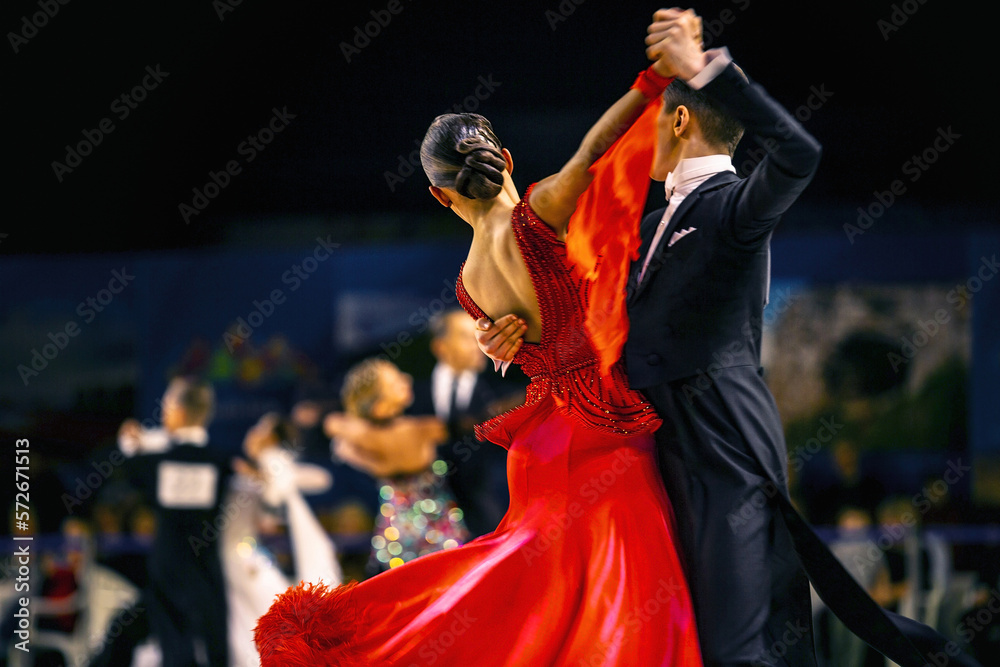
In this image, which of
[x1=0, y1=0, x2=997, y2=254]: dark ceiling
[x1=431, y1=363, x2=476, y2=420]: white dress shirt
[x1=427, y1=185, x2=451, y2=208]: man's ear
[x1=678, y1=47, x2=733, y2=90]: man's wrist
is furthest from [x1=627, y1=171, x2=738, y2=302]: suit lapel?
[x1=431, y1=363, x2=476, y2=420]: white dress shirt

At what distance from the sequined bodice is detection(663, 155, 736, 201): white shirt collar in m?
0.29

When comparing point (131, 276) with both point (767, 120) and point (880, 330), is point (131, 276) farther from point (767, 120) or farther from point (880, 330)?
point (767, 120)

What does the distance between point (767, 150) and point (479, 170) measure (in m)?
0.61

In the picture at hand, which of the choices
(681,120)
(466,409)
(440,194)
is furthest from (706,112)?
(466,409)

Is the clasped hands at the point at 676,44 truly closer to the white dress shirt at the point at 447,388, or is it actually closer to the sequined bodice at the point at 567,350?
the sequined bodice at the point at 567,350

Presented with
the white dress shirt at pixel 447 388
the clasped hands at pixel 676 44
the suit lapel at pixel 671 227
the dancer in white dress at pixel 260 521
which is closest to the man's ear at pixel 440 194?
the suit lapel at pixel 671 227

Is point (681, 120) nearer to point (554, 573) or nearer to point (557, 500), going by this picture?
point (557, 500)

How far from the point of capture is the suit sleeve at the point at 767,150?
68.7 inches

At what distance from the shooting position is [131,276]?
5.55 meters

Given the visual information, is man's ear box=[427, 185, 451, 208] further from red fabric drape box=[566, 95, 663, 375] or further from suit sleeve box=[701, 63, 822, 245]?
suit sleeve box=[701, 63, 822, 245]

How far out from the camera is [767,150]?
5.85 ft

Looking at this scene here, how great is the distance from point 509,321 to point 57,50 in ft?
11.9

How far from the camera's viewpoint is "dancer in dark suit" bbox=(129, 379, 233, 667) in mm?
4723

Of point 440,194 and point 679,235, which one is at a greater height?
point 440,194
